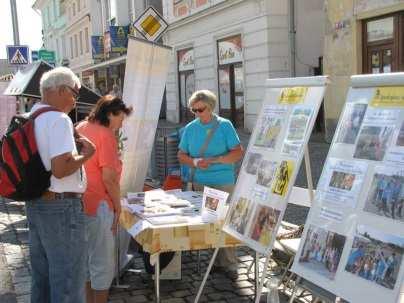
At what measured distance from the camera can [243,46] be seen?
16.5 meters

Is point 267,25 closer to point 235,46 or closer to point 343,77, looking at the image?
point 235,46

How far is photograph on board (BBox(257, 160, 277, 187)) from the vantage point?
139 inches

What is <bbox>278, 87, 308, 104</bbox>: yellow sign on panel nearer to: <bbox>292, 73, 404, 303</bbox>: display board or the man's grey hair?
<bbox>292, 73, 404, 303</bbox>: display board

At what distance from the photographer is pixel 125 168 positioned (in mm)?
5008

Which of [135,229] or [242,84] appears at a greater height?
[242,84]

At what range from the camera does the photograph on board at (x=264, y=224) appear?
11.2 ft

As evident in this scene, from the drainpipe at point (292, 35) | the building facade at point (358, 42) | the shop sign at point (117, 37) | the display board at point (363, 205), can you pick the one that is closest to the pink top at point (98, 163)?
the display board at point (363, 205)

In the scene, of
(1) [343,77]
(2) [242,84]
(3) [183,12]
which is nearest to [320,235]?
(1) [343,77]

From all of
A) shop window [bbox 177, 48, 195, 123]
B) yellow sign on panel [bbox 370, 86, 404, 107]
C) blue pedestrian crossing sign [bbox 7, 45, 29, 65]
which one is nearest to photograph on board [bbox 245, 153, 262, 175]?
yellow sign on panel [bbox 370, 86, 404, 107]

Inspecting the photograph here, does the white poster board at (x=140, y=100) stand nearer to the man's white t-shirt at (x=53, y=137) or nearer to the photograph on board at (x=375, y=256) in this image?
the man's white t-shirt at (x=53, y=137)

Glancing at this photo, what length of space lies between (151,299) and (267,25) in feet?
38.6

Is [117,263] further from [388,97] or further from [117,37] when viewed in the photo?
[117,37]

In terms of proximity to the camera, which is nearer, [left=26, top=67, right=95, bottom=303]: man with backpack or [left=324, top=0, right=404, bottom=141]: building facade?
[left=26, top=67, right=95, bottom=303]: man with backpack

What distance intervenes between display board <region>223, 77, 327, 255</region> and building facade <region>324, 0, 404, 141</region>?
8.02 meters
